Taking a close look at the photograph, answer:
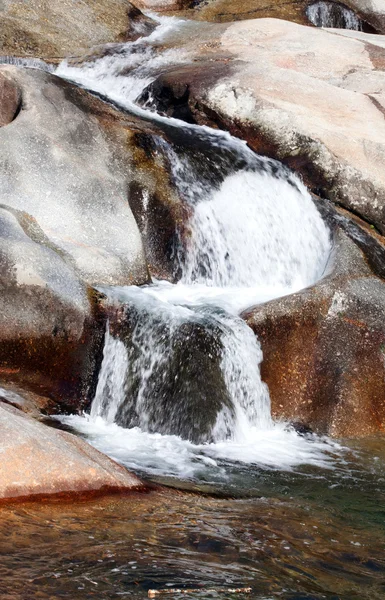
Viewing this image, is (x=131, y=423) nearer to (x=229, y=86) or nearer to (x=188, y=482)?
(x=188, y=482)

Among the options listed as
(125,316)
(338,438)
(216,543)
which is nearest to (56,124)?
(125,316)

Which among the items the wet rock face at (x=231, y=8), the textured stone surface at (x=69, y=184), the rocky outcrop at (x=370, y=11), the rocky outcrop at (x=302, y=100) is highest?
the rocky outcrop at (x=370, y=11)

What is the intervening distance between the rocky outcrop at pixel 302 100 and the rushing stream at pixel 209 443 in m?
→ 0.34

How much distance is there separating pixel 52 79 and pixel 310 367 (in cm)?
449

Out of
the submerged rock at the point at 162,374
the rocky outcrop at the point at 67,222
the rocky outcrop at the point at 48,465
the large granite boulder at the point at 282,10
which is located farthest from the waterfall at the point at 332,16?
the rocky outcrop at the point at 48,465

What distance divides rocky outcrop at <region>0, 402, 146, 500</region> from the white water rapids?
2.85 ft

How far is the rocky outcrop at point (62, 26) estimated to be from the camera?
12.9m

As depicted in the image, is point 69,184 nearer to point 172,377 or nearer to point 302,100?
point 172,377

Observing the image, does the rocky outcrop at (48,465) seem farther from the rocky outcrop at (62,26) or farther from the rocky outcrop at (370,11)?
the rocky outcrop at (370,11)

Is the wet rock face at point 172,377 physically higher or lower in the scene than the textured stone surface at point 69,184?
lower

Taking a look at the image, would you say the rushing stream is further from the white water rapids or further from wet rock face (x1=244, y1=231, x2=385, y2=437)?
wet rock face (x1=244, y1=231, x2=385, y2=437)

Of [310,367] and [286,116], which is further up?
[286,116]

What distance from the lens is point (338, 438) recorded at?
7965 mm

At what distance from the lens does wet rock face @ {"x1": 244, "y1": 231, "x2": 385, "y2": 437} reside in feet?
26.7
